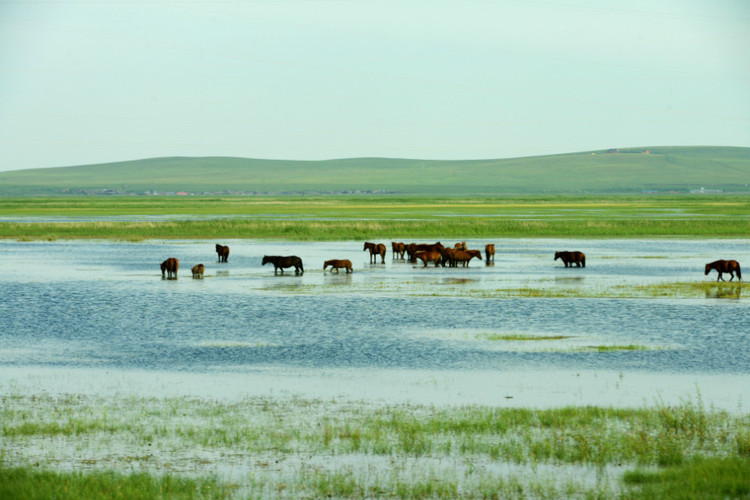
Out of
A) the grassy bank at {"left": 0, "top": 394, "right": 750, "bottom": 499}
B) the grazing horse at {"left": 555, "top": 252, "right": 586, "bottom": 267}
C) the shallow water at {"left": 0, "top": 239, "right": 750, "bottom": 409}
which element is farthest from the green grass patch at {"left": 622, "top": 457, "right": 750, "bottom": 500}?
the grazing horse at {"left": 555, "top": 252, "right": 586, "bottom": 267}

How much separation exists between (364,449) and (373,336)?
1021cm

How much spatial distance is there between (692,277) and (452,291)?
10668 mm

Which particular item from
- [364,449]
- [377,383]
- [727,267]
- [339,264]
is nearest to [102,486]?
[364,449]

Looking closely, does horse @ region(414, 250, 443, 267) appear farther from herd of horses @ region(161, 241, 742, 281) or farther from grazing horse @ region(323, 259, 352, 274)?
grazing horse @ region(323, 259, 352, 274)

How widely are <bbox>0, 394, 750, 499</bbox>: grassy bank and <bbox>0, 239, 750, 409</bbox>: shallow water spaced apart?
4.34ft

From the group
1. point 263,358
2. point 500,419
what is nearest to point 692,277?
point 263,358

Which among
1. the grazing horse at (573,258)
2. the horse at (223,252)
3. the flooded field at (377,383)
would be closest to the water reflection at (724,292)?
the flooded field at (377,383)

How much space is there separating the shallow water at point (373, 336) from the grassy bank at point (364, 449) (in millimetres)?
1322

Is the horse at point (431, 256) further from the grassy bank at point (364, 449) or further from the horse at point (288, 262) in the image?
the grassy bank at point (364, 449)

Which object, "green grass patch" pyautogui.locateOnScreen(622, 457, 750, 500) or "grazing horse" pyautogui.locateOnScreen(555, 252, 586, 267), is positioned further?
"grazing horse" pyautogui.locateOnScreen(555, 252, 586, 267)

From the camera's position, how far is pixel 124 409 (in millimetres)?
15508

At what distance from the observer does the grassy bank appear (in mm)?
11500

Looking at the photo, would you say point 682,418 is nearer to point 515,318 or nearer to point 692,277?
point 515,318

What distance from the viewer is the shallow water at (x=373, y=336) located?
17.5 metres
